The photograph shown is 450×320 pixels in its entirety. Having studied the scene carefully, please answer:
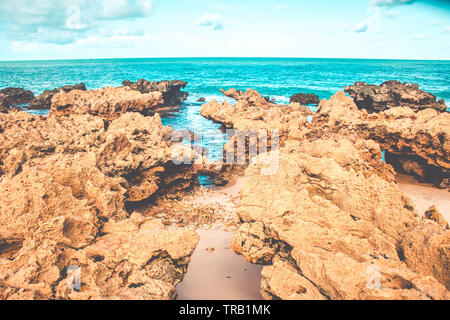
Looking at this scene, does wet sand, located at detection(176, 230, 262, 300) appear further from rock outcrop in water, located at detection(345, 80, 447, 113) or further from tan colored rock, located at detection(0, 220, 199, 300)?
rock outcrop in water, located at detection(345, 80, 447, 113)

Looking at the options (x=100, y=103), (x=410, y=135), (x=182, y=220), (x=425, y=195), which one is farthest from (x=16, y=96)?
(x=425, y=195)

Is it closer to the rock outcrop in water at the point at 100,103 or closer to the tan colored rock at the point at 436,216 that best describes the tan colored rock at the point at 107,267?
the tan colored rock at the point at 436,216

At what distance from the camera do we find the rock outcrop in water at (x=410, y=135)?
692cm

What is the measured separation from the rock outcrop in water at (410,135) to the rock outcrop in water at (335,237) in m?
4.35

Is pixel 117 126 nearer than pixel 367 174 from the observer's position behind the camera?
No

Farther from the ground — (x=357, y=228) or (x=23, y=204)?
(x=23, y=204)

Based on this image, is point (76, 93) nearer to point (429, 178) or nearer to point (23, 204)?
point (23, 204)

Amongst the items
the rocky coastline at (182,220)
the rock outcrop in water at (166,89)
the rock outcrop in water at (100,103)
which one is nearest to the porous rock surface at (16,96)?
the rock outcrop in water at (166,89)

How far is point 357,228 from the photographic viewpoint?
11.3ft

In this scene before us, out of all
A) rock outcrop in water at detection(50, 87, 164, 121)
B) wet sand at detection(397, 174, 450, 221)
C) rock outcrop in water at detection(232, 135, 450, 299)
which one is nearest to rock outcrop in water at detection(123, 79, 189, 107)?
rock outcrop in water at detection(50, 87, 164, 121)

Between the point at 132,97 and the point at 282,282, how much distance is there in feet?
47.3
